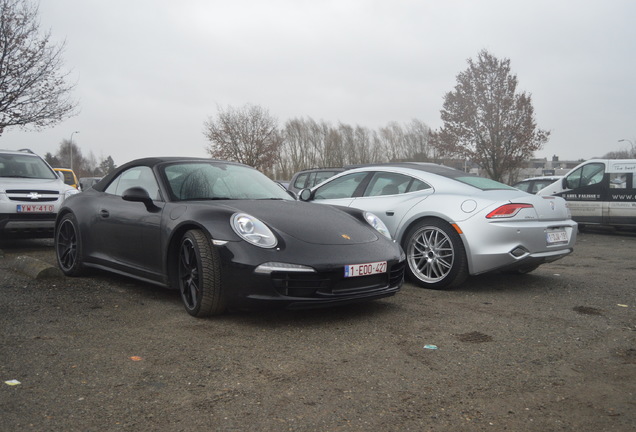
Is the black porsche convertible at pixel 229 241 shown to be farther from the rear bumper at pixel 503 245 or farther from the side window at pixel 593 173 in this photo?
the side window at pixel 593 173

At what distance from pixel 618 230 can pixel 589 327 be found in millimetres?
12361

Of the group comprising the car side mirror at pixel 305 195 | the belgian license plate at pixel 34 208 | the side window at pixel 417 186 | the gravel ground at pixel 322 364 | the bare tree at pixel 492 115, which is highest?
the bare tree at pixel 492 115

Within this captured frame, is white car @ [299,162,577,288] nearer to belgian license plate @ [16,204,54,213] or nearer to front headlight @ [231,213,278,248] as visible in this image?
front headlight @ [231,213,278,248]

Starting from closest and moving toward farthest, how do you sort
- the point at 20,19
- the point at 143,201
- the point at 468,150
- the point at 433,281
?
the point at 143,201, the point at 433,281, the point at 20,19, the point at 468,150

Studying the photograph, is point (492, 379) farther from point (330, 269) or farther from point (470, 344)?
point (330, 269)

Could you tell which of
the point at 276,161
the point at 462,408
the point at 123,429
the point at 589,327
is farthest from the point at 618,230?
the point at 276,161

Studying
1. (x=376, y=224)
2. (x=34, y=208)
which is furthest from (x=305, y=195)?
(x=34, y=208)

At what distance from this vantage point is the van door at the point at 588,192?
1379 centimetres

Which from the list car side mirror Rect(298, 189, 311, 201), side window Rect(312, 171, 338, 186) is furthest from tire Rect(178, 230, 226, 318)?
side window Rect(312, 171, 338, 186)

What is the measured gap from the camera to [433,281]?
5.84 metres

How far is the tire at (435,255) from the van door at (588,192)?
31.6 feet

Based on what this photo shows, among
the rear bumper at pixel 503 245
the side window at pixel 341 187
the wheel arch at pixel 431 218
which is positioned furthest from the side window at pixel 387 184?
the rear bumper at pixel 503 245

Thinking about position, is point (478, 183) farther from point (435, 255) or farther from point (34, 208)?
point (34, 208)

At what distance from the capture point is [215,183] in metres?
5.29
